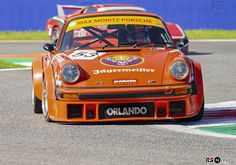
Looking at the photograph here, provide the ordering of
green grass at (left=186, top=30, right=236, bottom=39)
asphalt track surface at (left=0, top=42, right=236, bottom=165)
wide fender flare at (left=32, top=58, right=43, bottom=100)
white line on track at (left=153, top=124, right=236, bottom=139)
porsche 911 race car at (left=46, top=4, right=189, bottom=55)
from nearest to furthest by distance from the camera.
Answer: asphalt track surface at (left=0, top=42, right=236, bottom=165), white line on track at (left=153, top=124, right=236, bottom=139), wide fender flare at (left=32, top=58, right=43, bottom=100), porsche 911 race car at (left=46, top=4, right=189, bottom=55), green grass at (left=186, top=30, right=236, bottom=39)

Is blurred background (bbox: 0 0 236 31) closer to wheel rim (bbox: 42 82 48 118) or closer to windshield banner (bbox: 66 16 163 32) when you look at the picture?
windshield banner (bbox: 66 16 163 32)

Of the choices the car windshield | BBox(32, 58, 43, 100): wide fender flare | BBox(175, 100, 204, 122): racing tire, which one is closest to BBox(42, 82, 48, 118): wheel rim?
BBox(32, 58, 43, 100): wide fender flare

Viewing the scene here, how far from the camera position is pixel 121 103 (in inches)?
331

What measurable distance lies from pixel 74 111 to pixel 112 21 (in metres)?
1.77

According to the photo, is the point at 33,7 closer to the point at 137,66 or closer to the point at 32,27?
the point at 32,27

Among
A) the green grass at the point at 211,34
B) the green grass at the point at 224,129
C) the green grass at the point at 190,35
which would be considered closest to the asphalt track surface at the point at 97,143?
the green grass at the point at 224,129

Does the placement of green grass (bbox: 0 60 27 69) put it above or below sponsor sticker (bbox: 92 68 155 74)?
below

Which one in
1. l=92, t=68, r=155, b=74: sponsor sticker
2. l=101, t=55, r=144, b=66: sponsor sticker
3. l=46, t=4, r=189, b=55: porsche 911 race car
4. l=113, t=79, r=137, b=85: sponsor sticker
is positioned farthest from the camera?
Result: l=46, t=4, r=189, b=55: porsche 911 race car

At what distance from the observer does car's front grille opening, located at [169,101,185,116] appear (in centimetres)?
848

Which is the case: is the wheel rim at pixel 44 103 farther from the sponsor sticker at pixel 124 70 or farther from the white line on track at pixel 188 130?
the white line on track at pixel 188 130

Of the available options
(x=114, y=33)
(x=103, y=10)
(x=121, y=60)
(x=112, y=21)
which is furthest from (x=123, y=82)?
(x=103, y=10)

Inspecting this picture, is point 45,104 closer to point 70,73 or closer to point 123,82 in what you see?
point 70,73

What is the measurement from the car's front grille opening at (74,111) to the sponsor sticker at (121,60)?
0.61m

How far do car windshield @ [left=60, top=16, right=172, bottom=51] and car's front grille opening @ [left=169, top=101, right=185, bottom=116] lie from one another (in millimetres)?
1278
